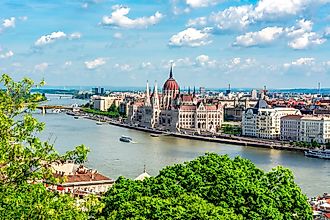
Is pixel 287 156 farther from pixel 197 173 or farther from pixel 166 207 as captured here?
pixel 166 207

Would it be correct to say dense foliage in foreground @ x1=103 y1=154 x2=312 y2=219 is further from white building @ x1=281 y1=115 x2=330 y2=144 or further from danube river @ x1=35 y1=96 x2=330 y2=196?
white building @ x1=281 y1=115 x2=330 y2=144

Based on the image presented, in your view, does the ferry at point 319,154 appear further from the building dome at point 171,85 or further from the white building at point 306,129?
the building dome at point 171,85

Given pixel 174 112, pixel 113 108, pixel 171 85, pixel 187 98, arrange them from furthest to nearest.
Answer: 1. pixel 113 108
2. pixel 171 85
3. pixel 187 98
4. pixel 174 112

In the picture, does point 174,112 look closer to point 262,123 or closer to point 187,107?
point 187,107

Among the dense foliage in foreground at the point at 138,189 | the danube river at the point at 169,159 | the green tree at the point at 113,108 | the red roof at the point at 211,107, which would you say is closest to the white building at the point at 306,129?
the danube river at the point at 169,159

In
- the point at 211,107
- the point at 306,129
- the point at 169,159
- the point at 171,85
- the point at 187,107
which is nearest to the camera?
the point at 169,159

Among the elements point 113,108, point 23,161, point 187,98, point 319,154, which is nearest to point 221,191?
point 23,161
